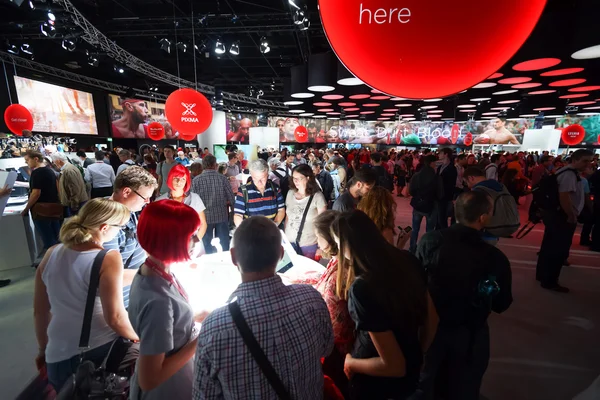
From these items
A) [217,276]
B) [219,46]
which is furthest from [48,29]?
[217,276]

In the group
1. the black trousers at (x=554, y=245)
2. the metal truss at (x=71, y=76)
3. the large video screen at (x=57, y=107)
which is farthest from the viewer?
the large video screen at (x=57, y=107)

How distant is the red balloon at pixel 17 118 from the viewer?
5.22m

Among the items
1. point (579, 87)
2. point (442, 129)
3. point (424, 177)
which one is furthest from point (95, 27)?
point (442, 129)

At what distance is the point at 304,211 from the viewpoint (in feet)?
9.87

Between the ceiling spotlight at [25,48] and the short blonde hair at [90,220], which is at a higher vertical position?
the ceiling spotlight at [25,48]

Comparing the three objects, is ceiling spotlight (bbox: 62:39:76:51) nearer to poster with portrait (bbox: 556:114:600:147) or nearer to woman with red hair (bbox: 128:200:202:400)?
woman with red hair (bbox: 128:200:202:400)

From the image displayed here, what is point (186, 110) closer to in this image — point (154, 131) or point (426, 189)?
point (426, 189)

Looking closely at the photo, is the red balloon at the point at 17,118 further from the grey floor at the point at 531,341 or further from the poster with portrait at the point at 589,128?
the poster with portrait at the point at 589,128

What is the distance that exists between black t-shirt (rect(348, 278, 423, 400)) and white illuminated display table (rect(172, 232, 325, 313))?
2.56 ft

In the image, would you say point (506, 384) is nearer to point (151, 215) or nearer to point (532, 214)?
point (151, 215)

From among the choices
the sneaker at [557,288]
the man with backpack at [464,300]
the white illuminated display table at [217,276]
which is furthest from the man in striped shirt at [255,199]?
the sneaker at [557,288]

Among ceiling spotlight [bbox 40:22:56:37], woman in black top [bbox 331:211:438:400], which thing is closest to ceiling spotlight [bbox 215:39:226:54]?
ceiling spotlight [bbox 40:22:56:37]

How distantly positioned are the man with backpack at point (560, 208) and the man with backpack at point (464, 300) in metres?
2.48

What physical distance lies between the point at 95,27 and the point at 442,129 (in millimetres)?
20597
